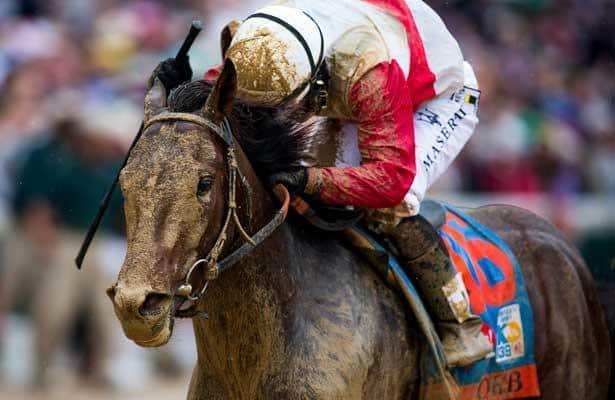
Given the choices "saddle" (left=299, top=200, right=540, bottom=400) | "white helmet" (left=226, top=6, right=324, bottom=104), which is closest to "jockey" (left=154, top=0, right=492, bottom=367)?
"white helmet" (left=226, top=6, right=324, bottom=104)

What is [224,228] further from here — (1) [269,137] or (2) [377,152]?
(2) [377,152]

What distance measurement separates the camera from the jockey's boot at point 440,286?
5184 mm

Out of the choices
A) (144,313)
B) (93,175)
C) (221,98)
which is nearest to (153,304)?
(144,313)

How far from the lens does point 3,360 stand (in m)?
9.83

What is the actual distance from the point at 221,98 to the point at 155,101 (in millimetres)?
264

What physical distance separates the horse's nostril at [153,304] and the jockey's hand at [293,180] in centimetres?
75

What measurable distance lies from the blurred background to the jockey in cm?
456

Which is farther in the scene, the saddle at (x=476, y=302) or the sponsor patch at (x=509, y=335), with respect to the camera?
Answer: the sponsor patch at (x=509, y=335)

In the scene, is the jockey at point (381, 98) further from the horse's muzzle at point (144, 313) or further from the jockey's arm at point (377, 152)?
the horse's muzzle at point (144, 313)

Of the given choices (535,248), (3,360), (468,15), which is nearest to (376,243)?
(535,248)

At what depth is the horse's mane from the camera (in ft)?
15.4

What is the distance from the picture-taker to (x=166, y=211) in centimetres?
418

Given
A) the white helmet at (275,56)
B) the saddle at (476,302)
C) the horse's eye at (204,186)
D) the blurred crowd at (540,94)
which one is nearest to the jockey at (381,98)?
the white helmet at (275,56)

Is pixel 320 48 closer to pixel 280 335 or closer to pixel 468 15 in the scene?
pixel 280 335
